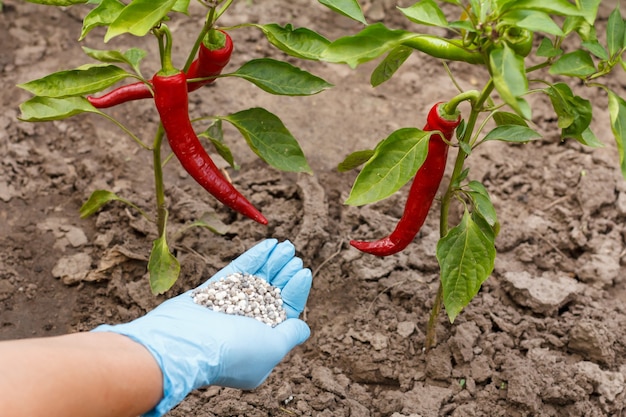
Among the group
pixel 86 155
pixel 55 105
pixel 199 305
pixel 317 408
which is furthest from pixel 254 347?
pixel 86 155

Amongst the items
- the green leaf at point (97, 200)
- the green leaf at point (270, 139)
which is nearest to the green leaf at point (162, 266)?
the green leaf at point (97, 200)

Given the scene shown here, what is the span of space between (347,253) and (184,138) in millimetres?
894

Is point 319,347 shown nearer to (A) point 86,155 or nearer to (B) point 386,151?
(B) point 386,151

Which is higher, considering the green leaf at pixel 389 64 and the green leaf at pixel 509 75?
the green leaf at pixel 509 75

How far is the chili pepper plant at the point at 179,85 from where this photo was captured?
2082 millimetres

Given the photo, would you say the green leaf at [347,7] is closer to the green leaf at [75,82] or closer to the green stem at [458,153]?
the green stem at [458,153]

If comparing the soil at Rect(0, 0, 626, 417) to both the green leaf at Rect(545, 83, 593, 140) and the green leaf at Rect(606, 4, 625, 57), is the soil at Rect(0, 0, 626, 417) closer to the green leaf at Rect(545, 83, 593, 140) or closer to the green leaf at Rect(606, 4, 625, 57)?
the green leaf at Rect(545, 83, 593, 140)

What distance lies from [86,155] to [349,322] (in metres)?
1.42

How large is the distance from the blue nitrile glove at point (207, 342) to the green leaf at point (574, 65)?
98 cm

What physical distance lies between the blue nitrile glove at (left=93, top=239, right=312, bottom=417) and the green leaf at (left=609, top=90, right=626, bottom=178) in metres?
1.01

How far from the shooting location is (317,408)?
2.48 meters

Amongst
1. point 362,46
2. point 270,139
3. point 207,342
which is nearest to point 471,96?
point 362,46

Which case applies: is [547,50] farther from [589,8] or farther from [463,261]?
[463,261]

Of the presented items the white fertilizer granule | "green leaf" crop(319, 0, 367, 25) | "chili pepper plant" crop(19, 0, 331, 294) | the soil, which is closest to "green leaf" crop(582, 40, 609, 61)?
"green leaf" crop(319, 0, 367, 25)
